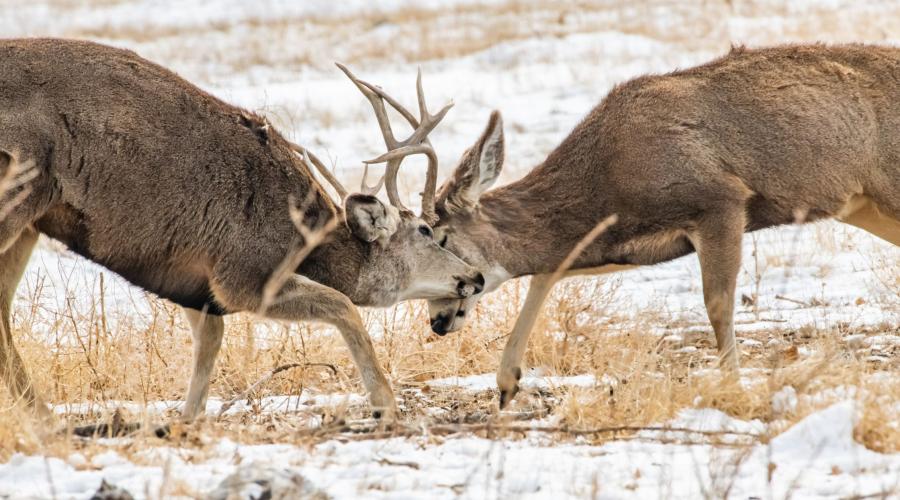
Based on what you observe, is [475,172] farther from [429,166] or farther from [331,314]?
[331,314]

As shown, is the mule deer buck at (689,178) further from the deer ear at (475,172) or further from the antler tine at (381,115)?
the antler tine at (381,115)

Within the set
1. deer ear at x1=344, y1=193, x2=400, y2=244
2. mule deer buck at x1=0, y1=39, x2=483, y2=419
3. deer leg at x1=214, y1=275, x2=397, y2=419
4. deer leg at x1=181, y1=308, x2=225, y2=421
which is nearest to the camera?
mule deer buck at x1=0, y1=39, x2=483, y2=419

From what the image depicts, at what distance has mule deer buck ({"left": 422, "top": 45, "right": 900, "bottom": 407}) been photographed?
323 inches

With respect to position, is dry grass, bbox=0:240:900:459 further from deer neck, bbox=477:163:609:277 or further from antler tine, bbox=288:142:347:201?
antler tine, bbox=288:142:347:201

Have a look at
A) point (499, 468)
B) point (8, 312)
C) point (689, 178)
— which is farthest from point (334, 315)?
point (689, 178)

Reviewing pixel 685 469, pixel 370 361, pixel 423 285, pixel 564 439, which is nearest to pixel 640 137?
pixel 423 285

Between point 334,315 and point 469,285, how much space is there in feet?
3.99

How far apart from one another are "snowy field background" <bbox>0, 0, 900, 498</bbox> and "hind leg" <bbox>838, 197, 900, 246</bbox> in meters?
0.39

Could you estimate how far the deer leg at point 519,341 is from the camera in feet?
27.1

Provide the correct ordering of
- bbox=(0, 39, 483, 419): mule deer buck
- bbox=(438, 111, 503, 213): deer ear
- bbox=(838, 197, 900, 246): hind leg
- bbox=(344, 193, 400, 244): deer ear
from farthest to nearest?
bbox=(838, 197, 900, 246): hind leg
bbox=(438, 111, 503, 213): deer ear
bbox=(344, 193, 400, 244): deer ear
bbox=(0, 39, 483, 419): mule deer buck

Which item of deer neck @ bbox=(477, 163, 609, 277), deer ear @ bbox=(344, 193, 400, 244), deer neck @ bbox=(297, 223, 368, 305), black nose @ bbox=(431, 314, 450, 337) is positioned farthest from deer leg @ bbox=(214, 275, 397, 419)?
deer neck @ bbox=(477, 163, 609, 277)

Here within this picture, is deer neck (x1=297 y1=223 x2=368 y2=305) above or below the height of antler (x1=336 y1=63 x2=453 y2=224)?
below

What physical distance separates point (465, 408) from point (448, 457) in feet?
8.00

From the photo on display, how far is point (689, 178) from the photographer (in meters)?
8.19
